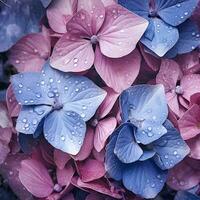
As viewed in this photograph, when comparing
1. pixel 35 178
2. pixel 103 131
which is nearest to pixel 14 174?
pixel 35 178

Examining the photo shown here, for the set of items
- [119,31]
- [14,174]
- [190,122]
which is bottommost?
[14,174]

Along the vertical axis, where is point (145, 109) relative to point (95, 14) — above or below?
below

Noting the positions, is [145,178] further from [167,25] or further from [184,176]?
[167,25]

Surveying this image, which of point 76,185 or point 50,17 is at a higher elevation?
point 50,17

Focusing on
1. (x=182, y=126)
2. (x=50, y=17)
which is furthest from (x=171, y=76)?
(x=50, y=17)

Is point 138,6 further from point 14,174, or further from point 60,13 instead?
point 14,174

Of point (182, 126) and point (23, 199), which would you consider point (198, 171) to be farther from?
point (23, 199)

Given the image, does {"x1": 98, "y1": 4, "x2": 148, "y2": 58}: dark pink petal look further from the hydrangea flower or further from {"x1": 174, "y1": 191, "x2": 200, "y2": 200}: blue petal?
{"x1": 174, "y1": 191, "x2": 200, "y2": 200}: blue petal
